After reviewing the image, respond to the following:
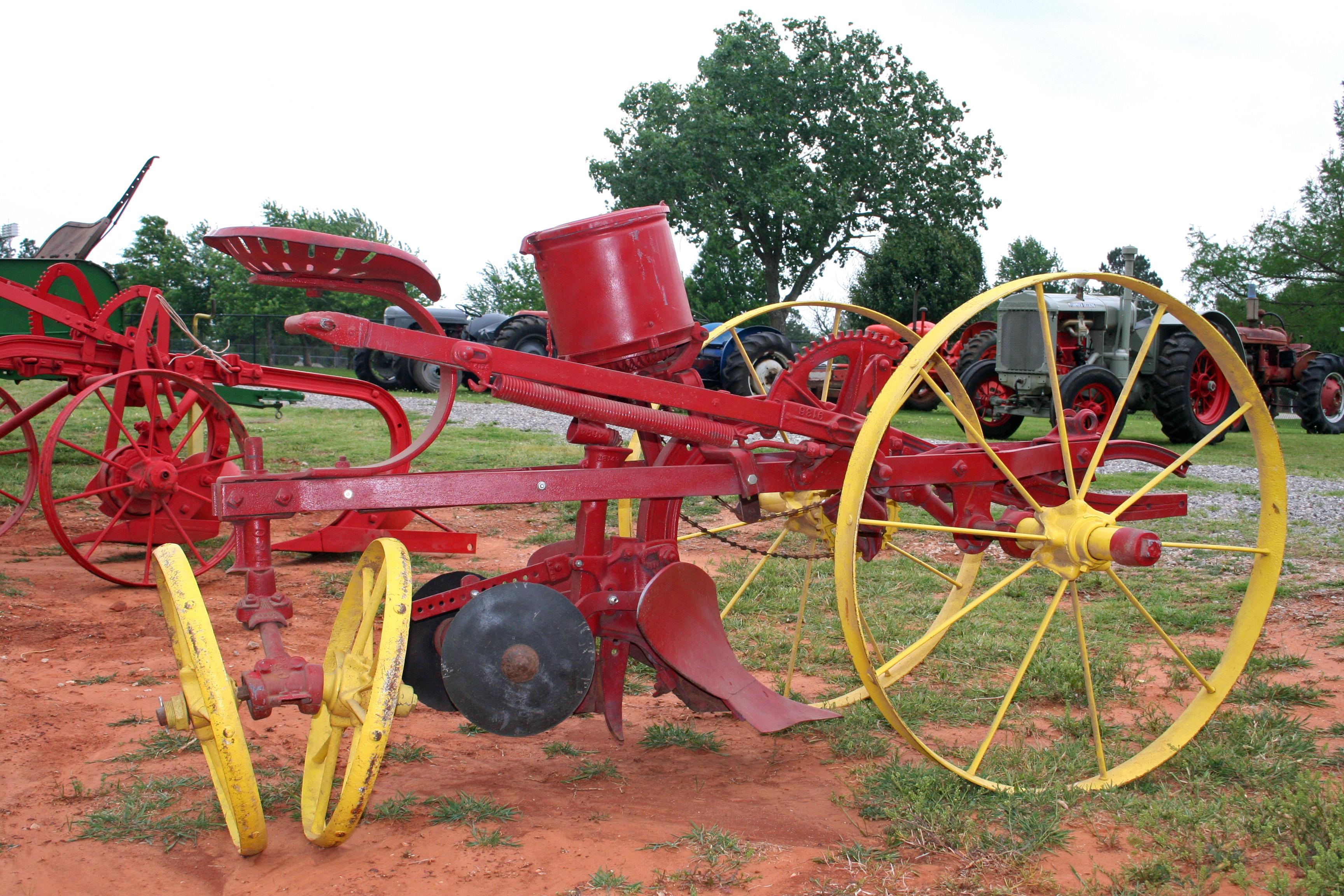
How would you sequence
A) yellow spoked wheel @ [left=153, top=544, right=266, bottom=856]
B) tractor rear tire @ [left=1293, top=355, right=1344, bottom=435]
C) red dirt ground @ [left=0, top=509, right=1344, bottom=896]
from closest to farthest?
yellow spoked wheel @ [left=153, top=544, right=266, bottom=856]
red dirt ground @ [left=0, top=509, right=1344, bottom=896]
tractor rear tire @ [left=1293, top=355, right=1344, bottom=435]

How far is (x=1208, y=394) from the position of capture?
→ 12578mm

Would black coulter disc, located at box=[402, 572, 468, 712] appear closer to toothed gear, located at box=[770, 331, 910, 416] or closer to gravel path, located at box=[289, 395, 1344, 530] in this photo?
toothed gear, located at box=[770, 331, 910, 416]

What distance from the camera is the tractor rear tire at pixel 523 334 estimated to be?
50.7ft

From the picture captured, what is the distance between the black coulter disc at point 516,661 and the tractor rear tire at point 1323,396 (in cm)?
A: 1617

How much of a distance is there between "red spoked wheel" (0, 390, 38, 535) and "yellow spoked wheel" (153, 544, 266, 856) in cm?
373

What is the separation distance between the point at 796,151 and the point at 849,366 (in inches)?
1320

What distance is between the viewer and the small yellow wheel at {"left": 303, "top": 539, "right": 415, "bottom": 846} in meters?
2.45

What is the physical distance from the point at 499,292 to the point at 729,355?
4114 centimetres

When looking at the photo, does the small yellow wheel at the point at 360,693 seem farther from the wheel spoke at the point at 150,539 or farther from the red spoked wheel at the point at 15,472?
the red spoked wheel at the point at 15,472

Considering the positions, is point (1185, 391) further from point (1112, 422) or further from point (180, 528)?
point (180, 528)

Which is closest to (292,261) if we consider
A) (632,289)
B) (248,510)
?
(248,510)

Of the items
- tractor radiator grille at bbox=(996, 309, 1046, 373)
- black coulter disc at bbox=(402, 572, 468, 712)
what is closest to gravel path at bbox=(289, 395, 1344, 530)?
tractor radiator grille at bbox=(996, 309, 1046, 373)

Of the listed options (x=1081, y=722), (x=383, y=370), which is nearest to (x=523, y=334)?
(x=383, y=370)

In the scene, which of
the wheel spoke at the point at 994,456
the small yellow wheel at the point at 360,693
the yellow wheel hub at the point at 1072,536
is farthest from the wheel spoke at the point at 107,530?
Result: the yellow wheel hub at the point at 1072,536
